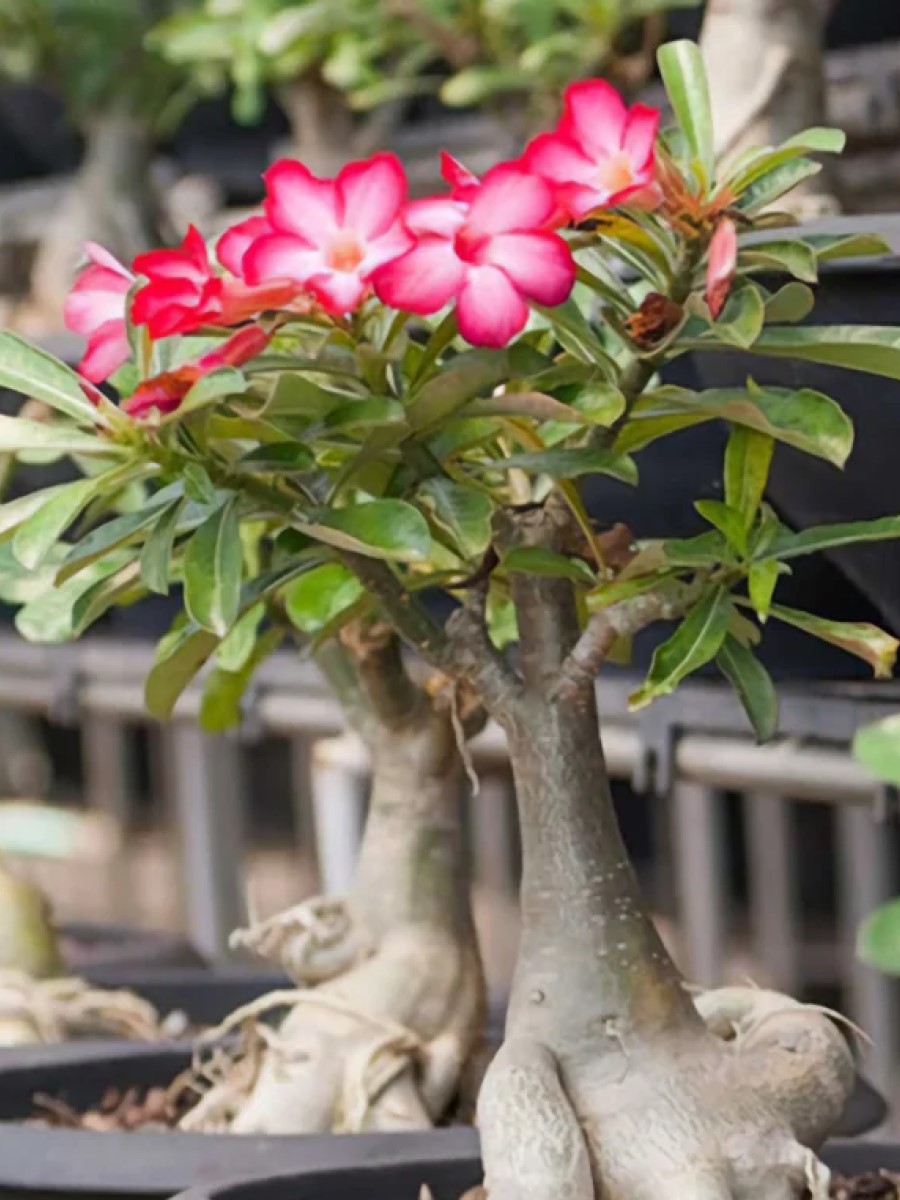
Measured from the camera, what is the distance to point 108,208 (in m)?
1.34

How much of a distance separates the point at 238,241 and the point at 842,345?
0.52ft

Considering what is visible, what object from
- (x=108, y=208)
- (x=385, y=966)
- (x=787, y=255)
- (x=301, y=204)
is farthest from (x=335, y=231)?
(x=108, y=208)

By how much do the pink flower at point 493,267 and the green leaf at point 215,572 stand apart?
0.08 metres

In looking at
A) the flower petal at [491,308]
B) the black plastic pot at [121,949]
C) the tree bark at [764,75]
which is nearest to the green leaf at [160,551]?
the flower petal at [491,308]

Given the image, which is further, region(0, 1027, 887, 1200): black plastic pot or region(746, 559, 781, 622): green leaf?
region(0, 1027, 887, 1200): black plastic pot

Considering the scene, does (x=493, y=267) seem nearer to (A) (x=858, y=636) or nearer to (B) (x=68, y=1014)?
(A) (x=858, y=636)

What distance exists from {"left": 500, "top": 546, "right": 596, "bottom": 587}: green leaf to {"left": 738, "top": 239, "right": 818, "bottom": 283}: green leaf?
3.7 inches

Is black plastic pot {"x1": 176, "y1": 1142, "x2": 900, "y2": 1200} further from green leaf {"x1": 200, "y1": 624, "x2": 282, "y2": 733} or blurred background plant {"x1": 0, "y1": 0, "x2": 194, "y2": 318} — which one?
blurred background plant {"x1": 0, "y1": 0, "x2": 194, "y2": 318}

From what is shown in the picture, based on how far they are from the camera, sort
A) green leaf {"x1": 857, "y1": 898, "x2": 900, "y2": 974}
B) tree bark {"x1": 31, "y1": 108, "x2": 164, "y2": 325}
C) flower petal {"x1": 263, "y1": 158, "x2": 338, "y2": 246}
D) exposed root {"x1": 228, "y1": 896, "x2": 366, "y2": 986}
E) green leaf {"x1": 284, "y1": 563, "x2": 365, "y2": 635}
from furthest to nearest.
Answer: tree bark {"x1": 31, "y1": 108, "x2": 164, "y2": 325} < exposed root {"x1": 228, "y1": 896, "x2": 366, "y2": 986} < green leaf {"x1": 284, "y1": 563, "x2": 365, "y2": 635} < flower petal {"x1": 263, "y1": 158, "x2": 338, "y2": 246} < green leaf {"x1": 857, "y1": 898, "x2": 900, "y2": 974}

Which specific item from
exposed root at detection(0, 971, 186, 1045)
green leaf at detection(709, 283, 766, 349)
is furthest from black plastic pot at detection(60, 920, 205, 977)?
green leaf at detection(709, 283, 766, 349)

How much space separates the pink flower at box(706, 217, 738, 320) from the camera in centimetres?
44

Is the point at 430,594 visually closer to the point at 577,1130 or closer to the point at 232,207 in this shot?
the point at 577,1130

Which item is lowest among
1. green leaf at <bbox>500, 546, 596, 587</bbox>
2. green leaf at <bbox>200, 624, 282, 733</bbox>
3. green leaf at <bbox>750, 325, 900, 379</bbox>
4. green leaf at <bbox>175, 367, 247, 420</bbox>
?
green leaf at <bbox>200, 624, 282, 733</bbox>

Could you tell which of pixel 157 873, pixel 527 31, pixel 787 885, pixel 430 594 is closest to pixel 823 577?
pixel 430 594
